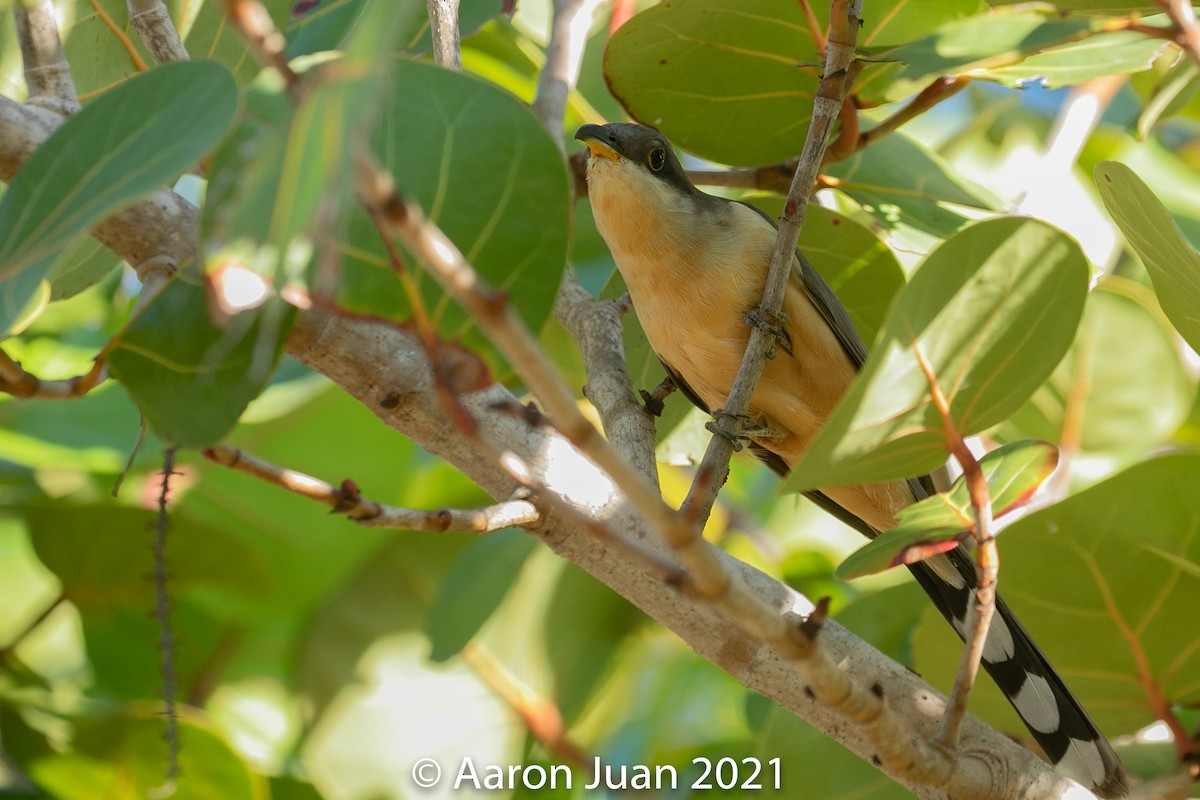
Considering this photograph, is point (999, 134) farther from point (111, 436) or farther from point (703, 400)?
point (111, 436)

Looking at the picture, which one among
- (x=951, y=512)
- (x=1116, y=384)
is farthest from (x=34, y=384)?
(x=1116, y=384)

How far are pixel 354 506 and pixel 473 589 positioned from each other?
149 cm

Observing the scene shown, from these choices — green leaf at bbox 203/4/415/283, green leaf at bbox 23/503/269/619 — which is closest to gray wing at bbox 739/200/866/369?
green leaf at bbox 23/503/269/619

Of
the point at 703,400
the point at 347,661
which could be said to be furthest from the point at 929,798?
the point at 347,661

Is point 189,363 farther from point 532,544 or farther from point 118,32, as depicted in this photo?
point 532,544

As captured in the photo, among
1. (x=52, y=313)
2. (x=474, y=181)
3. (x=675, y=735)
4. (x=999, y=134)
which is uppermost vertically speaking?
(x=999, y=134)

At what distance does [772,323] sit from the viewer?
2.77m

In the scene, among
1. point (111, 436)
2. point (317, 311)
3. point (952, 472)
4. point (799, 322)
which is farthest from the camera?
point (952, 472)

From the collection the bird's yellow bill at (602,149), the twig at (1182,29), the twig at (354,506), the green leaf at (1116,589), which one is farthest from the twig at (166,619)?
the twig at (1182,29)

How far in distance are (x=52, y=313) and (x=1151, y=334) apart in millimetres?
3948

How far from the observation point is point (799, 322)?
3207 millimetres

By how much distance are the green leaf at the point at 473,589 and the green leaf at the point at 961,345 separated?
5.28ft

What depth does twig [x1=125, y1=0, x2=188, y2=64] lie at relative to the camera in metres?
2.48

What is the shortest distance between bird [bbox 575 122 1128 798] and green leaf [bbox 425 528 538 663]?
74 centimetres
